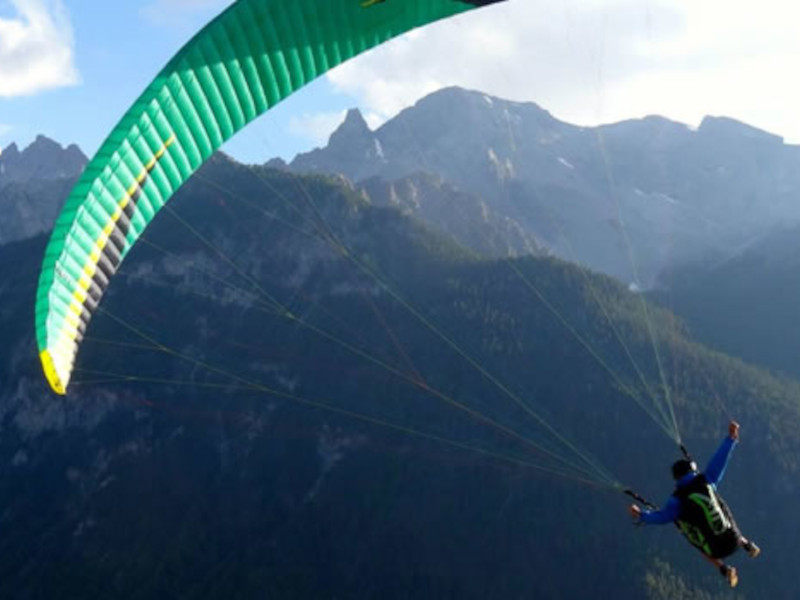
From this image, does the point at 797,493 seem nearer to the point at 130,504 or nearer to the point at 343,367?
the point at 343,367

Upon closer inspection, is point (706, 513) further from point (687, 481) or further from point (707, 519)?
point (687, 481)

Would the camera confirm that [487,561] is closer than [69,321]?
No

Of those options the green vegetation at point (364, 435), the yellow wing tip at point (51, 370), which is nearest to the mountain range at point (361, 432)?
the green vegetation at point (364, 435)

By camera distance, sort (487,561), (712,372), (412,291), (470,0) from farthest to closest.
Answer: (412,291)
(712,372)
(487,561)
(470,0)

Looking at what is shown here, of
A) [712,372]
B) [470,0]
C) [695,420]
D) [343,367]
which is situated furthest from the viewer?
[343,367]

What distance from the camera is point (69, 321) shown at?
16312 millimetres

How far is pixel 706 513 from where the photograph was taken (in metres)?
14.4

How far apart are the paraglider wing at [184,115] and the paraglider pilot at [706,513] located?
26.8ft

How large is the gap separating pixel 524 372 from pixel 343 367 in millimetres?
31949

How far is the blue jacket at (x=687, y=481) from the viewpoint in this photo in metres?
14.4

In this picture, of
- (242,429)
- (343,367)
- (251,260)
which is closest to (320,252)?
(251,260)

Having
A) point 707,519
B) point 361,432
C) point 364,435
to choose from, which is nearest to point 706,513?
point 707,519

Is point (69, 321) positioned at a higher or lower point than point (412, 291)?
lower

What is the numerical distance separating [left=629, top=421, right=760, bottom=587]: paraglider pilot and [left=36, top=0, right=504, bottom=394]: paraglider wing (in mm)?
8165
